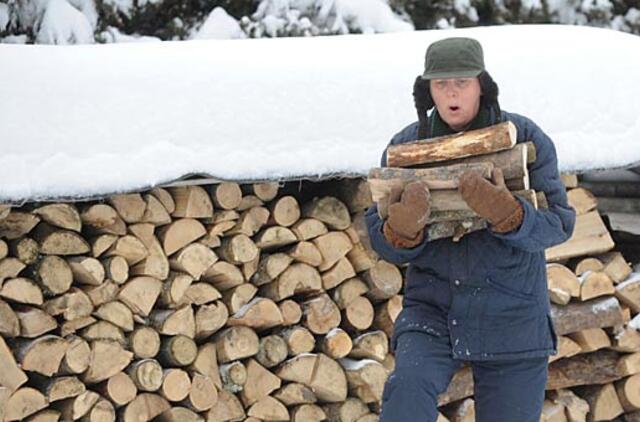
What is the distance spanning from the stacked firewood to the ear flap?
94 centimetres

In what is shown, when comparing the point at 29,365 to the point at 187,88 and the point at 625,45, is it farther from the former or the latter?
the point at 625,45

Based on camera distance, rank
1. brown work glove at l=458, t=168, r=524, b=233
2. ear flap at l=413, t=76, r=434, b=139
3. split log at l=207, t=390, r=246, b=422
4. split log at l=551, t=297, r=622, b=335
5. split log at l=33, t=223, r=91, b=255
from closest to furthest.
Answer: brown work glove at l=458, t=168, r=524, b=233 < ear flap at l=413, t=76, r=434, b=139 < split log at l=33, t=223, r=91, b=255 < split log at l=207, t=390, r=246, b=422 < split log at l=551, t=297, r=622, b=335

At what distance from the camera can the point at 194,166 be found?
4.17 m

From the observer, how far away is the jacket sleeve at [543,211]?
340 centimetres

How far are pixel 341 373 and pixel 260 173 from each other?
2.94ft

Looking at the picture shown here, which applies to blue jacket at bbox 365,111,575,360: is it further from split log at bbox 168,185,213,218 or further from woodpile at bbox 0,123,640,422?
split log at bbox 168,185,213,218

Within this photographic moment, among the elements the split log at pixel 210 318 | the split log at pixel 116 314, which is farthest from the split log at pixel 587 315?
the split log at pixel 116 314

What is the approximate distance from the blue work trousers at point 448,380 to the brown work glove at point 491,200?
0.45m

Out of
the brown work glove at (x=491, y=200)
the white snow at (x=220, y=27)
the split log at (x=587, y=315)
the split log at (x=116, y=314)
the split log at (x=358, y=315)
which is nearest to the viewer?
the brown work glove at (x=491, y=200)

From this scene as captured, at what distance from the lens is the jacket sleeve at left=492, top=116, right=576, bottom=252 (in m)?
3.40

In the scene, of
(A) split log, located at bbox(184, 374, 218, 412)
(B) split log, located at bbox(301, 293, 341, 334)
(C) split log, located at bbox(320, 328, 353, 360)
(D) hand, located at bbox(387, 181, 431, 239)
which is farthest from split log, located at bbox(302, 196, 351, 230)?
(D) hand, located at bbox(387, 181, 431, 239)

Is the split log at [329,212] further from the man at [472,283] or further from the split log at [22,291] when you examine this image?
the split log at [22,291]

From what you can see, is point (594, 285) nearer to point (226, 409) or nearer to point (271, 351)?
point (271, 351)

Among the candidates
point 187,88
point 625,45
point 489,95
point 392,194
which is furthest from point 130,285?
point 625,45
